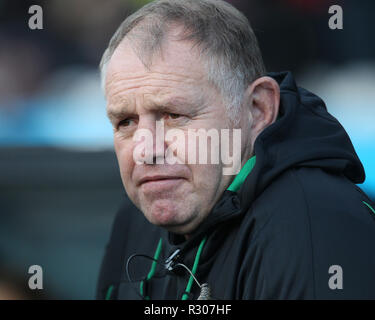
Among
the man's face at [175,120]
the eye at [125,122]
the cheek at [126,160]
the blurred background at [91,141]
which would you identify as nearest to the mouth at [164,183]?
the man's face at [175,120]

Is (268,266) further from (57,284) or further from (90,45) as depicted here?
(90,45)

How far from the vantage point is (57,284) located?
4.73 metres

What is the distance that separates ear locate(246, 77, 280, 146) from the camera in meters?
2.23

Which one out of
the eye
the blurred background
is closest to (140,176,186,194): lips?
the eye

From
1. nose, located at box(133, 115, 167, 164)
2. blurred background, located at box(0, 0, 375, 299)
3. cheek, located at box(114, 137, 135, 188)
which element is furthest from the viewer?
blurred background, located at box(0, 0, 375, 299)

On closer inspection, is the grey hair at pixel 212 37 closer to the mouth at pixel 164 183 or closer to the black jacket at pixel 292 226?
the black jacket at pixel 292 226

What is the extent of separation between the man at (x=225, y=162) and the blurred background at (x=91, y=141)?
2.49 m

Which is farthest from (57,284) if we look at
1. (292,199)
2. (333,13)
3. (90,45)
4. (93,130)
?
(292,199)

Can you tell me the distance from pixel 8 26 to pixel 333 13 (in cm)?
249

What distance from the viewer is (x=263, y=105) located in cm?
225

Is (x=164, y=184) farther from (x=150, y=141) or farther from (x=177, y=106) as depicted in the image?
(x=177, y=106)

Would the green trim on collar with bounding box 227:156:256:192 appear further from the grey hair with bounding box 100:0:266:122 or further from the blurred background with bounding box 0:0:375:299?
the blurred background with bounding box 0:0:375:299

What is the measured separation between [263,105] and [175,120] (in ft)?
1.11

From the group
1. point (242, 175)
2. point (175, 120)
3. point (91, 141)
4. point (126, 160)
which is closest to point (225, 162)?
point (242, 175)
